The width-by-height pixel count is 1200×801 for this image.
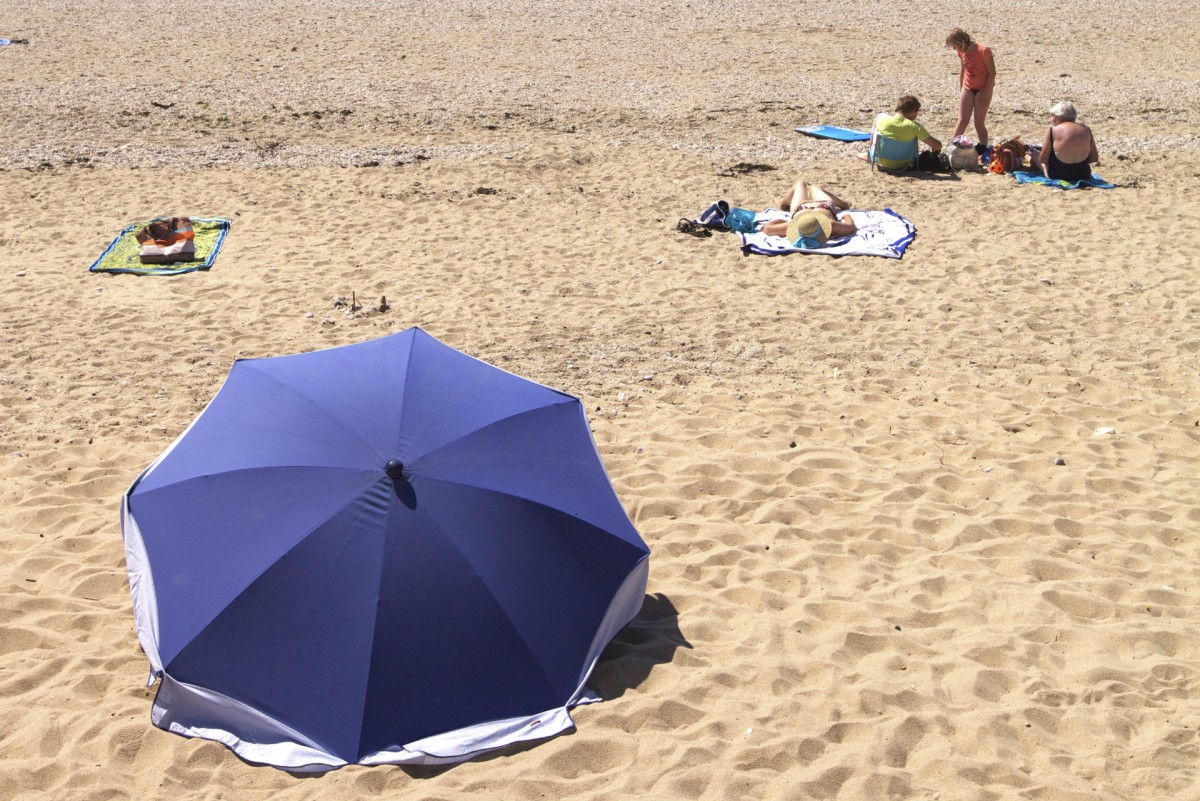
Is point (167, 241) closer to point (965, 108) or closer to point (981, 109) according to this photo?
point (965, 108)

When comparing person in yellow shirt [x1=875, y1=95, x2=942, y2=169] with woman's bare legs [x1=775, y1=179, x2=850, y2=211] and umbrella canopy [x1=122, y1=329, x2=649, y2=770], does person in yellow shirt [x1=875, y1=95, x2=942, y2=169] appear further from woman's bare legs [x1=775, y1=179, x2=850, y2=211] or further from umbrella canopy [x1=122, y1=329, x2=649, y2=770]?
umbrella canopy [x1=122, y1=329, x2=649, y2=770]

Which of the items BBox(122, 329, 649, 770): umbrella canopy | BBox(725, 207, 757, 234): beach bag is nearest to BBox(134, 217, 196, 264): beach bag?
BBox(725, 207, 757, 234): beach bag

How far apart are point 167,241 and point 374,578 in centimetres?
603

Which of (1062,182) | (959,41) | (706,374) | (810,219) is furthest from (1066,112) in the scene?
(706,374)

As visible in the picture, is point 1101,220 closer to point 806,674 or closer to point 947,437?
point 947,437

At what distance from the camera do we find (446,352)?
481 cm

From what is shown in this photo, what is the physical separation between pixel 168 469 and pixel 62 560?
1.28m

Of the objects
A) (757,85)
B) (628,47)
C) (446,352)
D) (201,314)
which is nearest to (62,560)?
(446,352)

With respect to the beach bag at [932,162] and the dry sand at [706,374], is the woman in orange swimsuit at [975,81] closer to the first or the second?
the beach bag at [932,162]

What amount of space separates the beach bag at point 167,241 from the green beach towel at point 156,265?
5 cm

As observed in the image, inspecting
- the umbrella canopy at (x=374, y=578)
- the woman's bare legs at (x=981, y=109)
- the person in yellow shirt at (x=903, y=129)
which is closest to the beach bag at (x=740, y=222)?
the person in yellow shirt at (x=903, y=129)

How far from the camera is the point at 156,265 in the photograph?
864 centimetres

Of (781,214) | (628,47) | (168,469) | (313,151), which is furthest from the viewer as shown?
(628,47)

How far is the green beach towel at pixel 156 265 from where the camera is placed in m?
8.55
